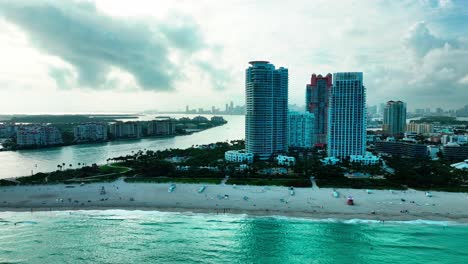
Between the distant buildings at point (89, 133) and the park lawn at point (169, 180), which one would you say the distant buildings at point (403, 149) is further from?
the distant buildings at point (89, 133)

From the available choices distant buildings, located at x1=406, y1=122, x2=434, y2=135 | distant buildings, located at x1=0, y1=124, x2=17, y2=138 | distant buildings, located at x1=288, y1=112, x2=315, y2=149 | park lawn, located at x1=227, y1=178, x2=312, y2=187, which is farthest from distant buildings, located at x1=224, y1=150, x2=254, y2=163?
distant buildings, located at x1=0, y1=124, x2=17, y2=138

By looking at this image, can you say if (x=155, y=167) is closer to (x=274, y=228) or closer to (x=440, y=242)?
(x=274, y=228)

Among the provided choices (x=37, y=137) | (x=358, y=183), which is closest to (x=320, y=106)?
(x=358, y=183)

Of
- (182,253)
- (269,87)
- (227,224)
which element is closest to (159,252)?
(182,253)

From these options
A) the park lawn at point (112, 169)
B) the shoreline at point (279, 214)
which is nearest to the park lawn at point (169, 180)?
the park lawn at point (112, 169)

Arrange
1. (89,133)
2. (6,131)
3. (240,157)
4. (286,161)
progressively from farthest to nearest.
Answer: (6,131) < (89,133) < (240,157) < (286,161)

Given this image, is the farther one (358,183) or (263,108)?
(263,108)

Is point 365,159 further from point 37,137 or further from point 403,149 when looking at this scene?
point 37,137
